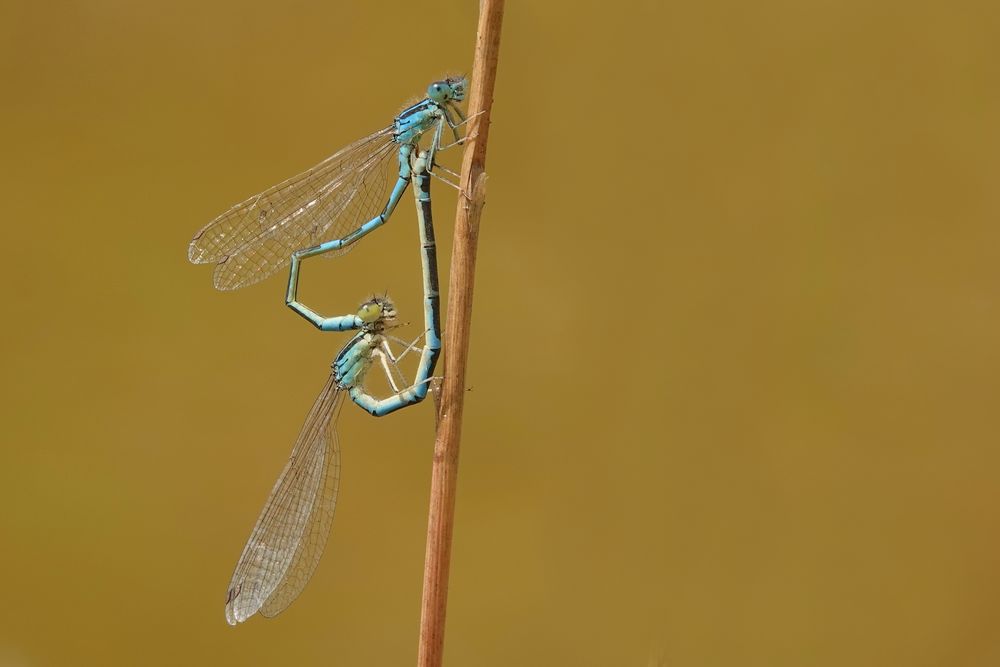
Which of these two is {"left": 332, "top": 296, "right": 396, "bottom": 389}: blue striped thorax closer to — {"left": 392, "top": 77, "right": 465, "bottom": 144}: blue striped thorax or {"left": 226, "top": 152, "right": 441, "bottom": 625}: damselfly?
{"left": 226, "top": 152, "right": 441, "bottom": 625}: damselfly

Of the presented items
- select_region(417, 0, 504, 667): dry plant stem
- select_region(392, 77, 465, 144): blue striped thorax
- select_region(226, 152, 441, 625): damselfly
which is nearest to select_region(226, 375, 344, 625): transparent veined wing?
select_region(226, 152, 441, 625): damselfly

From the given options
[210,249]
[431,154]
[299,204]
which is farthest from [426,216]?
[210,249]

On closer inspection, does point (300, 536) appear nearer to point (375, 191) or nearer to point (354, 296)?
point (375, 191)

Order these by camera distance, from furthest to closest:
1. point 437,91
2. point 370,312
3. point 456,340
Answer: point 370,312 → point 437,91 → point 456,340

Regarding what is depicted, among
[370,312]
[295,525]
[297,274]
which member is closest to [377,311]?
[370,312]

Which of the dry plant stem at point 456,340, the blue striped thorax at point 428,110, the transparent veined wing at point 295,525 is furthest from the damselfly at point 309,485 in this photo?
the dry plant stem at point 456,340

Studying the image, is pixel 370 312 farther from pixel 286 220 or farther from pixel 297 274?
pixel 286 220
